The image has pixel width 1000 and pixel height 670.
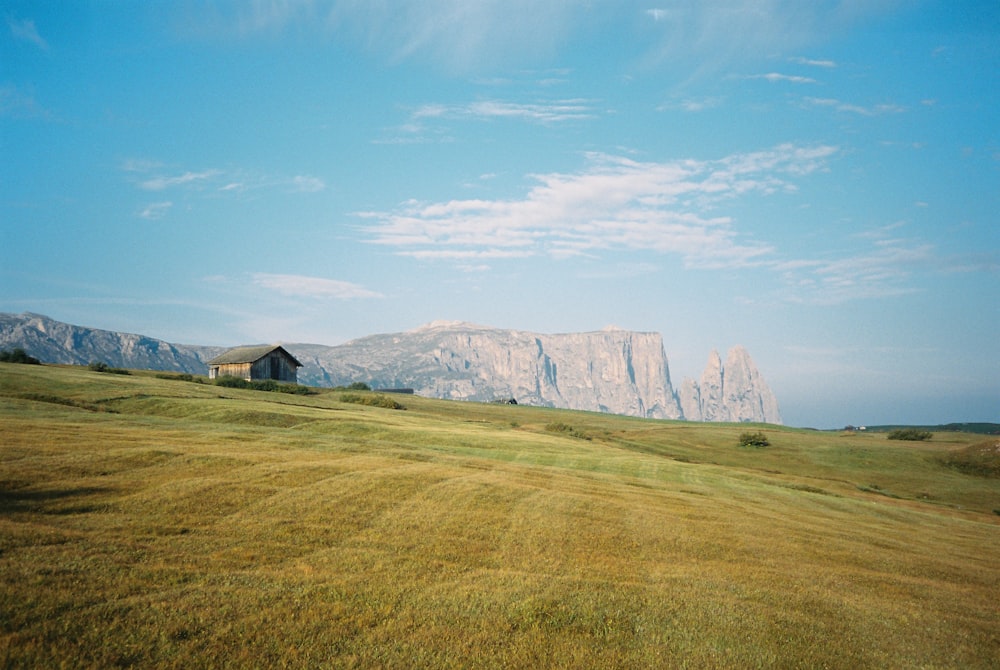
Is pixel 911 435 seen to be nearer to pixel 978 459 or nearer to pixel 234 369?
pixel 978 459

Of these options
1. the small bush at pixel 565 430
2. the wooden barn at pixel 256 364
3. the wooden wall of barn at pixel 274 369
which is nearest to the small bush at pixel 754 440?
the small bush at pixel 565 430

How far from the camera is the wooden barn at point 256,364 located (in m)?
104

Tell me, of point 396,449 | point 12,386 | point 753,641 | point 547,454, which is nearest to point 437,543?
point 753,641

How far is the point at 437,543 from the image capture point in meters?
15.8

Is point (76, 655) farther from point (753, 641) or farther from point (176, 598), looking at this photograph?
point (753, 641)

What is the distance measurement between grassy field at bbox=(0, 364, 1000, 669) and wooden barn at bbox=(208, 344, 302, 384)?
78356mm

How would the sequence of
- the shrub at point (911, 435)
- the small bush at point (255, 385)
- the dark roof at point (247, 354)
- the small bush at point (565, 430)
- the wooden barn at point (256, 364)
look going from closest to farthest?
1. the small bush at point (565, 430)
2. the small bush at point (255, 385)
3. the shrub at point (911, 435)
4. the wooden barn at point (256, 364)
5. the dark roof at point (247, 354)

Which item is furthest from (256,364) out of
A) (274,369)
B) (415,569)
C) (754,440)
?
(415,569)

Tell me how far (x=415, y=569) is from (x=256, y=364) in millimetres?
100359

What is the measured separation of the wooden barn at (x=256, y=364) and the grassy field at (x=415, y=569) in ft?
257

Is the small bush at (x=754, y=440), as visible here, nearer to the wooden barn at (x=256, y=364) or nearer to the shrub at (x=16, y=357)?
the wooden barn at (x=256, y=364)

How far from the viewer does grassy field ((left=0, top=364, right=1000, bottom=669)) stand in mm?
9969

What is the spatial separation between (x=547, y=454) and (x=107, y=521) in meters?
35.1

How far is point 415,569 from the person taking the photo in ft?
45.2
